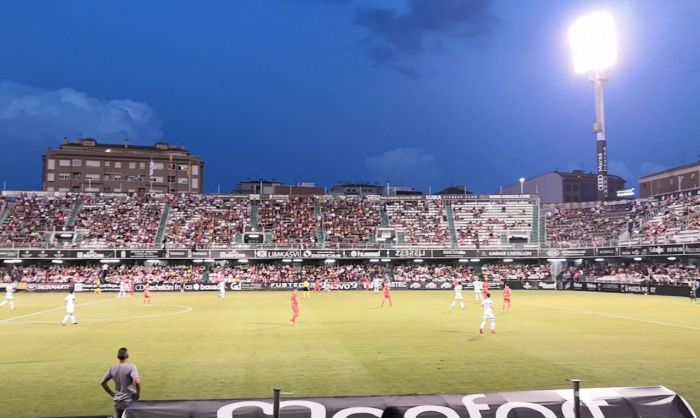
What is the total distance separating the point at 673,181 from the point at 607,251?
44.9 metres

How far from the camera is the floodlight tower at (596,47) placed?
63.9 meters

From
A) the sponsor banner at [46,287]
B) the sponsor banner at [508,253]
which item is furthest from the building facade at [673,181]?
the sponsor banner at [46,287]

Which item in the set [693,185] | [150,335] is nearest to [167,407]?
[150,335]

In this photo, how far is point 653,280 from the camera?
190 ft

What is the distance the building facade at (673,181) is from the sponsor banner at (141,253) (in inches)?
2950

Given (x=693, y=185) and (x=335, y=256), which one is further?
(x=693, y=185)

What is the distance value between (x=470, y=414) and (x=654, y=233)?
218ft

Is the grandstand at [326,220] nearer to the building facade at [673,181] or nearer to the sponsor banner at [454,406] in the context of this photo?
the building facade at [673,181]

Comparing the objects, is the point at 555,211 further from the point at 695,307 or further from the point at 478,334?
the point at 478,334

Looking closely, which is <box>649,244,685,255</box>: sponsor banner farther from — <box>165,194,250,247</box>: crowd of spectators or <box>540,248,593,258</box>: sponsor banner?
<box>165,194,250,247</box>: crowd of spectators

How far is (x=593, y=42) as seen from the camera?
216 feet

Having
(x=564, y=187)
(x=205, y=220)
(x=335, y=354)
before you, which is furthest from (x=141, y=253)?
(x=564, y=187)

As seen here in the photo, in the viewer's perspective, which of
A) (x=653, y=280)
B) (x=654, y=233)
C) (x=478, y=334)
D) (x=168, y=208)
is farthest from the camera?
(x=168, y=208)

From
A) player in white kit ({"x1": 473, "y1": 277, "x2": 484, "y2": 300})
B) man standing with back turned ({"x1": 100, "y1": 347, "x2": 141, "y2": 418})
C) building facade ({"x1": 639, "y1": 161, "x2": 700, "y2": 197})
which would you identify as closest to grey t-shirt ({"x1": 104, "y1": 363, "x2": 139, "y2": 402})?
man standing with back turned ({"x1": 100, "y1": 347, "x2": 141, "y2": 418})
